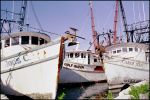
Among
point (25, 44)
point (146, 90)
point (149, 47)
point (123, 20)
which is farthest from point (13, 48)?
point (123, 20)

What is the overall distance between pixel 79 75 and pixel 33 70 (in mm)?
9412

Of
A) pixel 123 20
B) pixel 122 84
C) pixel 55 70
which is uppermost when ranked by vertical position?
pixel 123 20

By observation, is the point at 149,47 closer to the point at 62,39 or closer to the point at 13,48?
the point at 62,39

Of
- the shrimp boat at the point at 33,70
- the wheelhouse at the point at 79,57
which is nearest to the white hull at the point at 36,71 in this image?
the shrimp boat at the point at 33,70

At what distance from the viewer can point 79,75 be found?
2347cm

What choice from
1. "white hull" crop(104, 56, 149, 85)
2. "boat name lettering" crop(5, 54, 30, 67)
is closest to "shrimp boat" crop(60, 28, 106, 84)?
"white hull" crop(104, 56, 149, 85)

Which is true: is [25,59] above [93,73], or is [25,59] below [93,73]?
above

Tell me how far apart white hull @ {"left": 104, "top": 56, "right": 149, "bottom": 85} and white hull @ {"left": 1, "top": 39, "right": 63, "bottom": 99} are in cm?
602

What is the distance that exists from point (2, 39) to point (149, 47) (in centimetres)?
1335

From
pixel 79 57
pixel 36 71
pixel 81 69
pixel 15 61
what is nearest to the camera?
pixel 36 71

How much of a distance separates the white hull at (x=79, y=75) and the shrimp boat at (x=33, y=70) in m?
7.31

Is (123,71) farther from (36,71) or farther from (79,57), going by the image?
(36,71)

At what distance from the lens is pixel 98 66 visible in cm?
2609

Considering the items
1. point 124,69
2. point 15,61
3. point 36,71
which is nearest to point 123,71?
point 124,69
